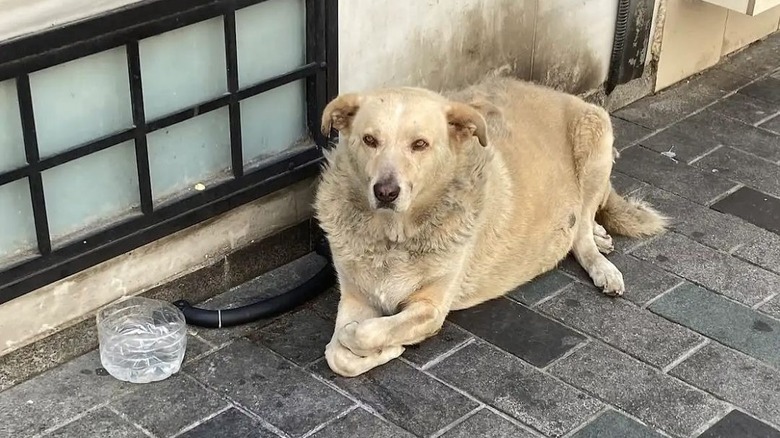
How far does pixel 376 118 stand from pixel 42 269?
137cm

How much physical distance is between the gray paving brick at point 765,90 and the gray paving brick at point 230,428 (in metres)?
4.33

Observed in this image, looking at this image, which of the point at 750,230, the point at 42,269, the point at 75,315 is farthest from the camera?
the point at 750,230

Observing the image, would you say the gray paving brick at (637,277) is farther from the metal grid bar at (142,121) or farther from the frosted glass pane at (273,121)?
the metal grid bar at (142,121)

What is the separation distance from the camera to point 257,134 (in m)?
4.76

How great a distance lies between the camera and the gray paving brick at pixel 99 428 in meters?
3.88

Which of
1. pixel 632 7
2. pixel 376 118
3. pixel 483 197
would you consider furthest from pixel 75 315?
pixel 632 7

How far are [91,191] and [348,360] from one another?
121cm

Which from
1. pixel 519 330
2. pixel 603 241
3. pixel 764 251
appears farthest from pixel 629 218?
pixel 519 330

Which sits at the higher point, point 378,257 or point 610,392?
point 378,257

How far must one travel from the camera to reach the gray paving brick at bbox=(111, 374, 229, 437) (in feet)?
13.0

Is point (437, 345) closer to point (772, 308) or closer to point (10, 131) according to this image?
point (772, 308)

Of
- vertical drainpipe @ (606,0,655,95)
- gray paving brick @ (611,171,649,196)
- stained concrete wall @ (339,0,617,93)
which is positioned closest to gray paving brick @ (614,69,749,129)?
vertical drainpipe @ (606,0,655,95)

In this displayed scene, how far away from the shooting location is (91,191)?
166 inches

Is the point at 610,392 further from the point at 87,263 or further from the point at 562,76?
the point at 562,76
